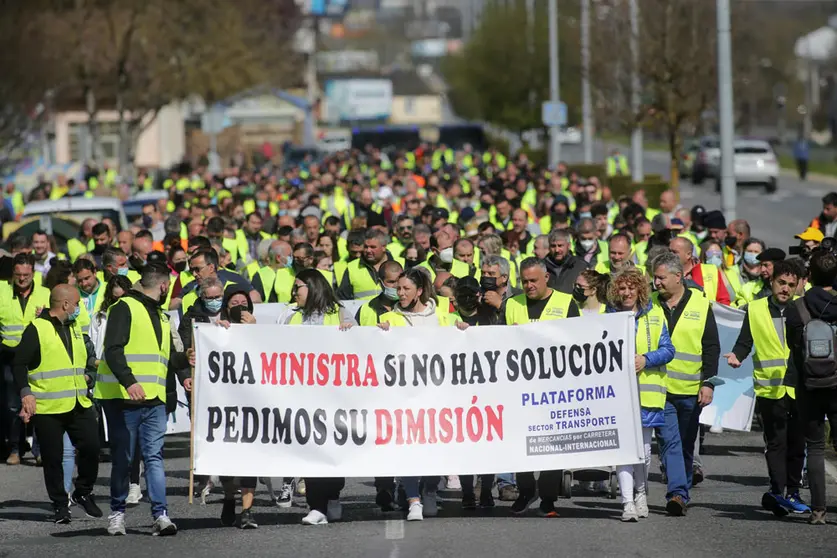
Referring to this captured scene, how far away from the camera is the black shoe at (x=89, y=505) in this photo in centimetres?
1249

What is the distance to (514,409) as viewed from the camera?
1177cm

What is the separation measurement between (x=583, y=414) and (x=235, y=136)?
7130 centimetres

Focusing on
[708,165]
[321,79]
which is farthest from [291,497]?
[321,79]

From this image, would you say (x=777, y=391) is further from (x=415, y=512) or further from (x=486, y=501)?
(x=415, y=512)

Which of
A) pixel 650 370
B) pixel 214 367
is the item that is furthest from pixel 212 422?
pixel 650 370

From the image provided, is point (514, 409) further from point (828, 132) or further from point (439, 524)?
point (828, 132)

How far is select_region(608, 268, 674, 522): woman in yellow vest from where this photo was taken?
11.7 m

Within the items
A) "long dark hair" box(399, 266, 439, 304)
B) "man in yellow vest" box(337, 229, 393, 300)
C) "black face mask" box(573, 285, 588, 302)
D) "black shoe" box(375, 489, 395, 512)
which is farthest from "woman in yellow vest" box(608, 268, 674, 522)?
"man in yellow vest" box(337, 229, 393, 300)

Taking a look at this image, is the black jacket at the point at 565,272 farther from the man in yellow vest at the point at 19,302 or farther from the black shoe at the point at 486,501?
the man in yellow vest at the point at 19,302

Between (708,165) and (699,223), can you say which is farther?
(708,165)

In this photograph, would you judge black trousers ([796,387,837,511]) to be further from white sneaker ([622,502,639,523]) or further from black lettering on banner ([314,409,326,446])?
black lettering on banner ([314,409,326,446])

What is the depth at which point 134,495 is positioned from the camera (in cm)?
1317

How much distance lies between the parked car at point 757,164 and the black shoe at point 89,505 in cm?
4539

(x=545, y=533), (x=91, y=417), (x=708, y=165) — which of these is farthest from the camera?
(x=708, y=165)
